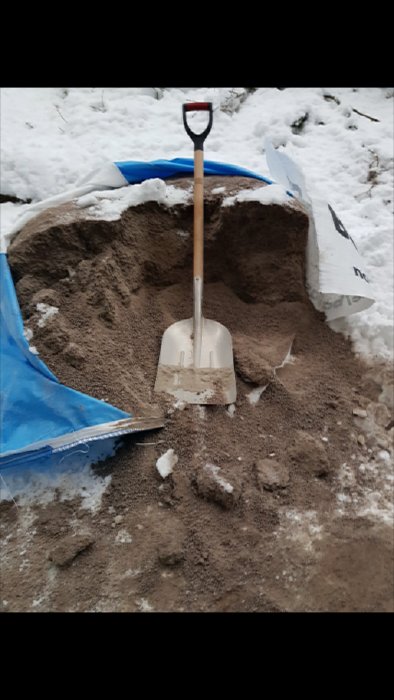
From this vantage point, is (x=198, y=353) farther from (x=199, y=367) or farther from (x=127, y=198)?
(x=127, y=198)

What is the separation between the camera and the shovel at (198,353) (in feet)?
6.80

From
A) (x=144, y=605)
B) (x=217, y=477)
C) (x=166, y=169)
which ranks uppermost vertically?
(x=166, y=169)

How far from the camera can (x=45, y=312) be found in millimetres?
2078

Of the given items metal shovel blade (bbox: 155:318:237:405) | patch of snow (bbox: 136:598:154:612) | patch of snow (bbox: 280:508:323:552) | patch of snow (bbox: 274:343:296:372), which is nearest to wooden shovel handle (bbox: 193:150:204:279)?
metal shovel blade (bbox: 155:318:237:405)

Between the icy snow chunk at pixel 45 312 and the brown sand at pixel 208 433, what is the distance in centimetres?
3

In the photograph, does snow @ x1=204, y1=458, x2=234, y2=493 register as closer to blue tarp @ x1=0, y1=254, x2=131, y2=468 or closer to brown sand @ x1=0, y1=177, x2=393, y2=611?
brown sand @ x1=0, y1=177, x2=393, y2=611

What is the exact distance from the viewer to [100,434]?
1.80 m

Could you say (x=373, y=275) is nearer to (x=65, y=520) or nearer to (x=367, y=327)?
A: (x=367, y=327)

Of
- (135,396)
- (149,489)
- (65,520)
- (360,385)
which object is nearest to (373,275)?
(360,385)

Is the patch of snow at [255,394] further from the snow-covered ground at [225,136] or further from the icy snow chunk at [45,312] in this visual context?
the snow-covered ground at [225,136]

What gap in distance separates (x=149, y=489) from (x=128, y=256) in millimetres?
1056

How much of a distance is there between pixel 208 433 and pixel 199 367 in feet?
1.10

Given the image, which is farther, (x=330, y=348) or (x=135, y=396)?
(x=330, y=348)

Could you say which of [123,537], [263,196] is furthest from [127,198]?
[123,537]
